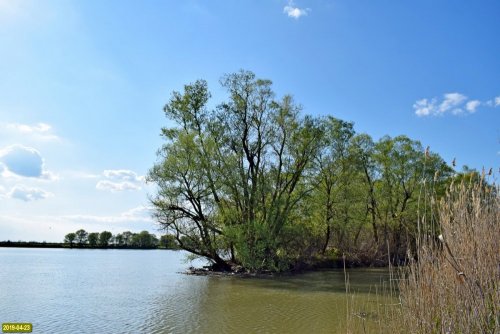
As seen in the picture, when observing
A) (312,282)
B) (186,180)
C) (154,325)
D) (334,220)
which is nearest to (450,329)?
(154,325)

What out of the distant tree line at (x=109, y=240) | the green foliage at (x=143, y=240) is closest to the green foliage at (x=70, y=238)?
the distant tree line at (x=109, y=240)

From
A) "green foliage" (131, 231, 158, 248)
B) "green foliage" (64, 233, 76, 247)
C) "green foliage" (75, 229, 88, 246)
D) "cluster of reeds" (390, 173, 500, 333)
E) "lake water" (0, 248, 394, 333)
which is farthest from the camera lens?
"green foliage" (75, 229, 88, 246)

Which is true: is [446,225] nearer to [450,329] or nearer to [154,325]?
[450,329]

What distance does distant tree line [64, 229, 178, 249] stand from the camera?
8444 centimetres

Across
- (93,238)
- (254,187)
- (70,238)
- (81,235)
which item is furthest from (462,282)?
(70,238)

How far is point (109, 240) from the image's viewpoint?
87500 millimetres

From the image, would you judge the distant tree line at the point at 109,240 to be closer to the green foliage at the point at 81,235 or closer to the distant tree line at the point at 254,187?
the green foliage at the point at 81,235

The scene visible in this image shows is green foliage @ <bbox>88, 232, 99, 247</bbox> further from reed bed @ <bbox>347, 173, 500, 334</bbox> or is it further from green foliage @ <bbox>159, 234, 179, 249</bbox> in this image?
reed bed @ <bbox>347, 173, 500, 334</bbox>

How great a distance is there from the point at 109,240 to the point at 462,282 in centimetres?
9108

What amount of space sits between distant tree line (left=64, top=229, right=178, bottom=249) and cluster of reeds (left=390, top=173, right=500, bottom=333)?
81178mm

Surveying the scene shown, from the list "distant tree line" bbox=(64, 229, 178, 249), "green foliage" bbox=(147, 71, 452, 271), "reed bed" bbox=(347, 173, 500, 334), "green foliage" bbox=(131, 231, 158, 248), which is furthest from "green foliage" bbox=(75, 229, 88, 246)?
"reed bed" bbox=(347, 173, 500, 334)

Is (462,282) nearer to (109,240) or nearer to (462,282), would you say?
(462,282)

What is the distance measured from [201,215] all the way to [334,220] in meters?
11.8

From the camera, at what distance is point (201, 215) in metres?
27.0
